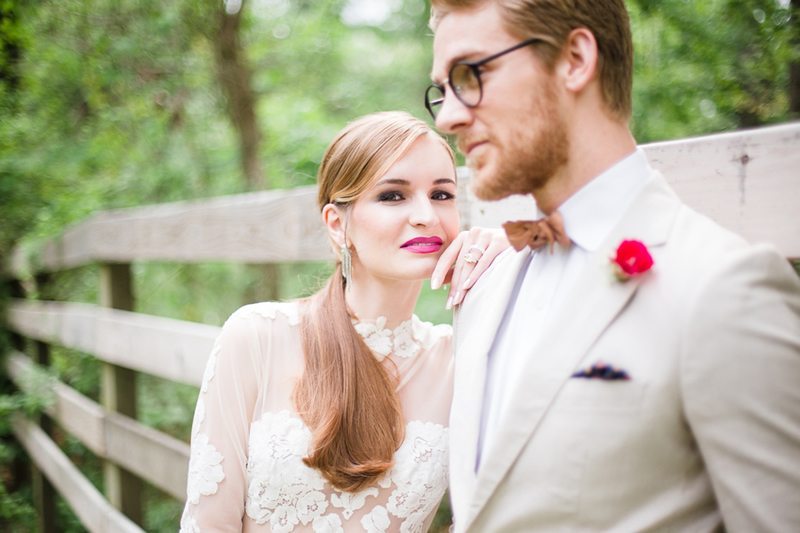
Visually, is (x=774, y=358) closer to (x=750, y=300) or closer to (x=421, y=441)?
(x=750, y=300)

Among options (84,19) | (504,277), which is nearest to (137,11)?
(84,19)

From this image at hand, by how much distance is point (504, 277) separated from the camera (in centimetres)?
166

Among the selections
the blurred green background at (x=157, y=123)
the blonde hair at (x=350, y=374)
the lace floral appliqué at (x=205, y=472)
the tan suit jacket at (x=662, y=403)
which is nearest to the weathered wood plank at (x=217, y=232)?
the blonde hair at (x=350, y=374)

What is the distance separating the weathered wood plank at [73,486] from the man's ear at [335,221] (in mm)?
2179

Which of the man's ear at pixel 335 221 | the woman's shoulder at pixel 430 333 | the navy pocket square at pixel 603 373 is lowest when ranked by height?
the woman's shoulder at pixel 430 333

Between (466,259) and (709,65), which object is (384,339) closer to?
(466,259)

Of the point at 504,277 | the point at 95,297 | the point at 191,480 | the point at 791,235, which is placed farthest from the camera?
the point at 95,297

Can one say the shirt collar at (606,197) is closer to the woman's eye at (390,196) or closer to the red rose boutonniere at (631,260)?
the red rose boutonniere at (631,260)

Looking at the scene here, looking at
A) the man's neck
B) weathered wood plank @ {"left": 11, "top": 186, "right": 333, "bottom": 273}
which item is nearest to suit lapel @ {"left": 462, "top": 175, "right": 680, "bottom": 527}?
the man's neck

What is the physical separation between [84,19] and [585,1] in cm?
458

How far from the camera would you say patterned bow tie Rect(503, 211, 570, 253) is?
54.9 inches

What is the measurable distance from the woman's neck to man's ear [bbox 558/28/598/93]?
0.98 m

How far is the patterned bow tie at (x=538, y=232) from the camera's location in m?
1.40

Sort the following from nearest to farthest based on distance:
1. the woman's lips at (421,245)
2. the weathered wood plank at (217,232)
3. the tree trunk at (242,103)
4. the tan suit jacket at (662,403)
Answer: the tan suit jacket at (662,403) → the woman's lips at (421,245) → the weathered wood plank at (217,232) → the tree trunk at (242,103)
